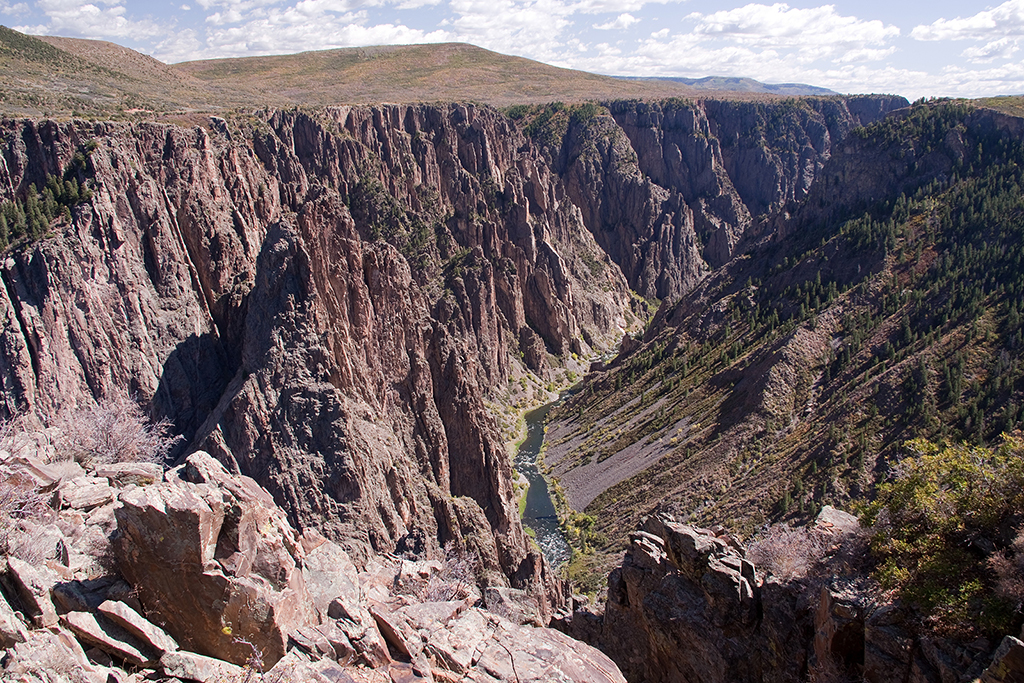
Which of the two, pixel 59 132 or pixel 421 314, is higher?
pixel 59 132

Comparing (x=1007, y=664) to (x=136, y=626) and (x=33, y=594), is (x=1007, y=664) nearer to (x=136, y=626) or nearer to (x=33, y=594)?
(x=136, y=626)

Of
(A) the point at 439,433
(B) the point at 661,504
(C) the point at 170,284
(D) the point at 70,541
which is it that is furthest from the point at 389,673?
(B) the point at 661,504

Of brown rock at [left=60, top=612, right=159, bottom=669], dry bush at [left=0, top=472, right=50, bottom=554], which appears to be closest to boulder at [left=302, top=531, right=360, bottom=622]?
brown rock at [left=60, top=612, right=159, bottom=669]

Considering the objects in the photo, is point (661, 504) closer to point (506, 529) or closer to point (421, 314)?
point (506, 529)

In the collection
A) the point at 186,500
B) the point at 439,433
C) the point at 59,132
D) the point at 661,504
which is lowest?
the point at 661,504

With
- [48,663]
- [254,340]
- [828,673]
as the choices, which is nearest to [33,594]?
[48,663]

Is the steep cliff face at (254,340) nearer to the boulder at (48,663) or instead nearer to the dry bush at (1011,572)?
the boulder at (48,663)

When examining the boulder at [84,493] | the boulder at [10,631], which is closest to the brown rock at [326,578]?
the boulder at [84,493]
